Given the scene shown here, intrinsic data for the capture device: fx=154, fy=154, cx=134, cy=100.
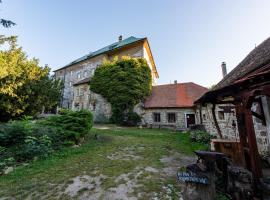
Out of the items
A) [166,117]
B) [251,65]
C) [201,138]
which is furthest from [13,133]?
[166,117]

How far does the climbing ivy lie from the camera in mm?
19281

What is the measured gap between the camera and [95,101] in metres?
22.3

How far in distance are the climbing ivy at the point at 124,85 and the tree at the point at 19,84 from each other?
794 centimetres

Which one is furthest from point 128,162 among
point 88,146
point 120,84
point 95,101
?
point 95,101

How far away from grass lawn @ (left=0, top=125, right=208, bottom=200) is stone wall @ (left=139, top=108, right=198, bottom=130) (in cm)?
952

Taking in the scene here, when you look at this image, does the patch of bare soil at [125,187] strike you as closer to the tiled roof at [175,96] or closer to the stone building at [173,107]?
the stone building at [173,107]

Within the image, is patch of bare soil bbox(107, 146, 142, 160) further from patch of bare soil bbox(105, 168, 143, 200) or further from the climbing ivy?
the climbing ivy

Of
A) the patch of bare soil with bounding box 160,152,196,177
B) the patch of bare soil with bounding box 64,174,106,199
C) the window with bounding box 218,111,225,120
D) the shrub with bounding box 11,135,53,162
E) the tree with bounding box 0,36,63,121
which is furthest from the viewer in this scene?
the tree with bounding box 0,36,63,121

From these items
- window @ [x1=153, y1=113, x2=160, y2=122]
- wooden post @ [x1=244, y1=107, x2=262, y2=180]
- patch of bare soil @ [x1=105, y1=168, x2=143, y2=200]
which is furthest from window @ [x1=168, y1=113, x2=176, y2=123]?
wooden post @ [x1=244, y1=107, x2=262, y2=180]

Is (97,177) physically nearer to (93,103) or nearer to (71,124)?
(71,124)

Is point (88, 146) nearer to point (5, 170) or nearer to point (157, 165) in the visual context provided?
point (5, 170)

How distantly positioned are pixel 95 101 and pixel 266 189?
21040mm

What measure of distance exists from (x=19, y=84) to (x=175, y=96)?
14.9m

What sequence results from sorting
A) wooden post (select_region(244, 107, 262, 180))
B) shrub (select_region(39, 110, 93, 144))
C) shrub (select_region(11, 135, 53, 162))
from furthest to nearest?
shrub (select_region(39, 110, 93, 144)), shrub (select_region(11, 135, 53, 162)), wooden post (select_region(244, 107, 262, 180))
